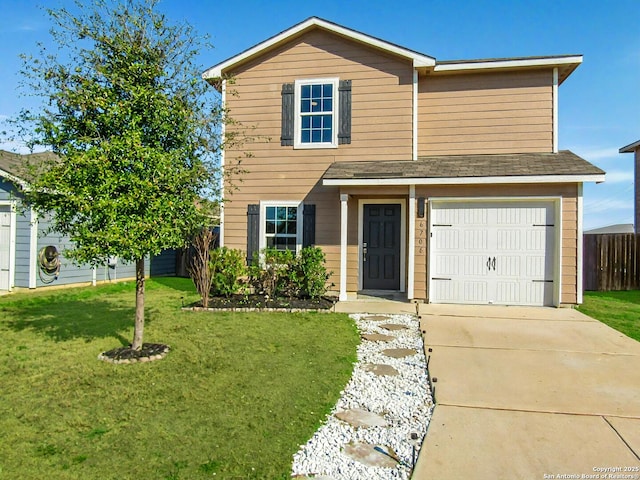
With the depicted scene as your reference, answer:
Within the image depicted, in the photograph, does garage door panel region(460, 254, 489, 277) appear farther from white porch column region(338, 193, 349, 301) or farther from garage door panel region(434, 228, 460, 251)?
white porch column region(338, 193, 349, 301)

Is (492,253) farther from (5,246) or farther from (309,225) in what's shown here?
(5,246)

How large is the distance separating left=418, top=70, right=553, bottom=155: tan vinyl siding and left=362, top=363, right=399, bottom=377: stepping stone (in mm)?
6379

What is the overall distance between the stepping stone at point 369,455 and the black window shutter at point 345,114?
7717 mm

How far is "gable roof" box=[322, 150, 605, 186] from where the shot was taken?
7.98 m

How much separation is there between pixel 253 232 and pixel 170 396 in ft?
20.8

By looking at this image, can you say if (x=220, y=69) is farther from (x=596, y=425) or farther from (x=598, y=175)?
(x=596, y=425)

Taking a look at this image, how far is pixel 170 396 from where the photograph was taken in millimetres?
3863

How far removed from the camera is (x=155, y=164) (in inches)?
180

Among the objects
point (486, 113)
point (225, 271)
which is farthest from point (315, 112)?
point (225, 271)

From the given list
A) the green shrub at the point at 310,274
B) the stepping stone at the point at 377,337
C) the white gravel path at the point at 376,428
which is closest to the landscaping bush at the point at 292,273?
the green shrub at the point at 310,274

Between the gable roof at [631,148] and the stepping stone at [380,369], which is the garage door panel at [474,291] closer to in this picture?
the stepping stone at [380,369]

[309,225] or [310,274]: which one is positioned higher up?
[309,225]

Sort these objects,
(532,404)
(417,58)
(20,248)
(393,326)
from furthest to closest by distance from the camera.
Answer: (20,248) → (417,58) → (393,326) → (532,404)

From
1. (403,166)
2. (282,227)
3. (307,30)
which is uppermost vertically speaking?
(307,30)
